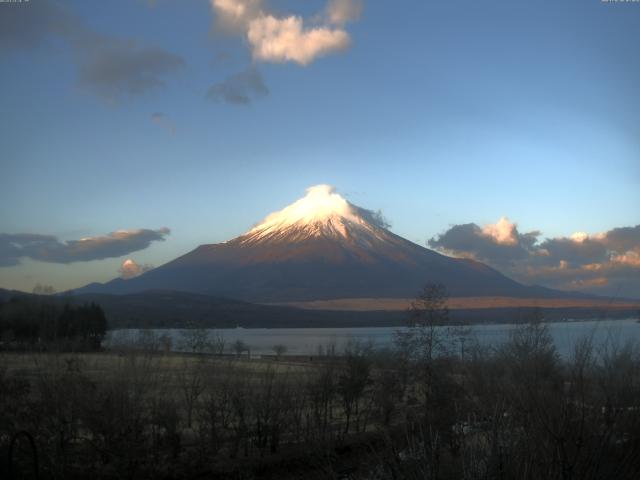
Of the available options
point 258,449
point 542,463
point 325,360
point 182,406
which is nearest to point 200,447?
point 258,449

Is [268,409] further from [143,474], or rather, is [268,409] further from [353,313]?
[353,313]

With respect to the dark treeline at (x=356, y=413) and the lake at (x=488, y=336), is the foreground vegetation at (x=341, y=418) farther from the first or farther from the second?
the lake at (x=488, y=336)

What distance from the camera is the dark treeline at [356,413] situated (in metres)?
5.96

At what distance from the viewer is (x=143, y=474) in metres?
15.2

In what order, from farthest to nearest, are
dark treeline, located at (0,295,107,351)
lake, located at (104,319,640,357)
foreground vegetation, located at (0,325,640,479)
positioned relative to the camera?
dark treeline, located at (0,295,107,351)
lake, located at (104,319,640,357)
foreground vegetation, located at (0,325,640,479)

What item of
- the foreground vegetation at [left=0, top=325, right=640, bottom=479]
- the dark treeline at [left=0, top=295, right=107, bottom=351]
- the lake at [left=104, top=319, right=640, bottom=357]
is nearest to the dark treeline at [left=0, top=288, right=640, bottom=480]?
the foreground vegetation at [left=0, top=325, right=640, bottom=479]

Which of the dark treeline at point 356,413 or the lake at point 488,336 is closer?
the dark treeline at point 356,413

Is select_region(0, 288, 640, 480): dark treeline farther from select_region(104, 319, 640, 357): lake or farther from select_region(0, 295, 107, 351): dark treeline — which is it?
select_region(0, 295, 107, 351): dark treeline

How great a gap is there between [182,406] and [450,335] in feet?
37.0

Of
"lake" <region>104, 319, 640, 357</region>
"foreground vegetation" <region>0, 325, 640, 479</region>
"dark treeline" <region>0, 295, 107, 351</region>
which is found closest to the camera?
"foreground vegetation" <region>0, 325, 640, 479</region>

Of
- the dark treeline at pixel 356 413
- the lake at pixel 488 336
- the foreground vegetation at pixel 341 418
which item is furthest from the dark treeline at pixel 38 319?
the dark treeline at pixel 356 413

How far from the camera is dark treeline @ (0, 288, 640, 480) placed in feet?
19.6

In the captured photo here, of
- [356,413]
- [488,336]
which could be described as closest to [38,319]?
[356,413]

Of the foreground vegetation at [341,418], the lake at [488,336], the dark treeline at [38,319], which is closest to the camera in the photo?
the foreground vegetation at [341,418]
